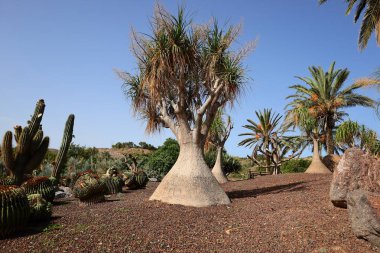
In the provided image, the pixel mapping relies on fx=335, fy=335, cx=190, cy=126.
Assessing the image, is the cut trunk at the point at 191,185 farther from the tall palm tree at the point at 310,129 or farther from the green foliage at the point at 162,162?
the green foliage at the point at 162,162

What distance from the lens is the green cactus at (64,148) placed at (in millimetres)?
14555

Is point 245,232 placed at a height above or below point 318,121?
below

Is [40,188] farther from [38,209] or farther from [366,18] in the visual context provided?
[366,18]

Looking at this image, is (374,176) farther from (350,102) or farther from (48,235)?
(350,102)

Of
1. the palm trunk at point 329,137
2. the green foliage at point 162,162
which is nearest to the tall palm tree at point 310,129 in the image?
the palm trunk at point 329,137

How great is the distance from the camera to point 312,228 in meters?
5.91

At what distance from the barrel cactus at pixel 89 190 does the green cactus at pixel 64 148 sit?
517 centimetres

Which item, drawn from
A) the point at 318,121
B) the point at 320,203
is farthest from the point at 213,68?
the point at 318,121

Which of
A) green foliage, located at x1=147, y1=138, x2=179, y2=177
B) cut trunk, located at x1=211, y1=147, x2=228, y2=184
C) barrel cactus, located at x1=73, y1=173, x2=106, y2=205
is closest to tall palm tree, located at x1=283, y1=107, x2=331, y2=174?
cut trunk, located at x1=211, y1=147, x2=228, y2=184

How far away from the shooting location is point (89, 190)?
9.43 m

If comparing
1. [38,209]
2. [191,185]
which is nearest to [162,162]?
[191,185]

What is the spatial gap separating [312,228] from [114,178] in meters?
8.19

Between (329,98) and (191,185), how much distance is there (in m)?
18.1

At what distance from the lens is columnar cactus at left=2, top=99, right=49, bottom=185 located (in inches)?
479
